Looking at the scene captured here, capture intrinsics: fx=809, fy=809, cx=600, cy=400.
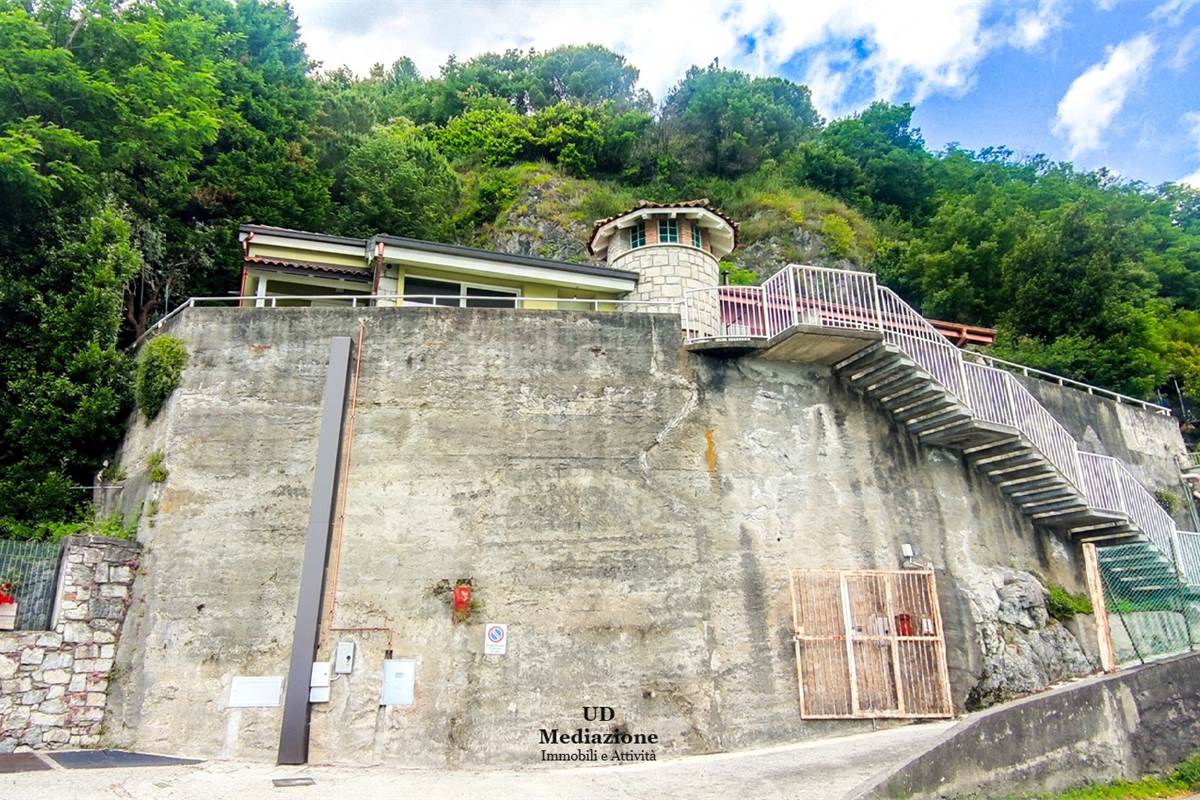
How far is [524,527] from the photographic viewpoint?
40.6 feet

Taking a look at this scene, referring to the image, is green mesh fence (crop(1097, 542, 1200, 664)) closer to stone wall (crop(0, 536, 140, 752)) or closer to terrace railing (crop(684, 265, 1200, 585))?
terrace railing (crop(684, 265, 1200, 585))

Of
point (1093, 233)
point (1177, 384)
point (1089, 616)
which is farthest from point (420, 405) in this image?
point (1177, 384)

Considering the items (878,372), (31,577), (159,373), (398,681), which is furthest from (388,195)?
(398,681)

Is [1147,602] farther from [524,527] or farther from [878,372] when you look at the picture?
[524,527]

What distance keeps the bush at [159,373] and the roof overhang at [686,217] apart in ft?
28.7

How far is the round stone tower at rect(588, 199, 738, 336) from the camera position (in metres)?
16.5

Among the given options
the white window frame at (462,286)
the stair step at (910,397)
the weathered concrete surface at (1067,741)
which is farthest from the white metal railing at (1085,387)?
the white window frame at (462,286)

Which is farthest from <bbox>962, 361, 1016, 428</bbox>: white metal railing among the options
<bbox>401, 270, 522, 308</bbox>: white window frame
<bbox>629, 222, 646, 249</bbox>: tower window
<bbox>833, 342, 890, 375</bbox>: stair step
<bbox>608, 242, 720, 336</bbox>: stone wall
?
<bbox>401, 270, 522, 308</bbox>: white window frame

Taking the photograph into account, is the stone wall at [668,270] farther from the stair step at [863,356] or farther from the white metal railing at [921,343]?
the white metal railing at [921,343]

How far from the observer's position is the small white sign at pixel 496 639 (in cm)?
1166

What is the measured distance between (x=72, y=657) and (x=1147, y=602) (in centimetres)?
1721

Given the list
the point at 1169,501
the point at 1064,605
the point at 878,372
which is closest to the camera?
the point at 878,372

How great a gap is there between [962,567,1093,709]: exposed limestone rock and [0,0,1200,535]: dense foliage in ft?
31.3

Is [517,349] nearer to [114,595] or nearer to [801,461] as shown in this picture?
[801,461]
